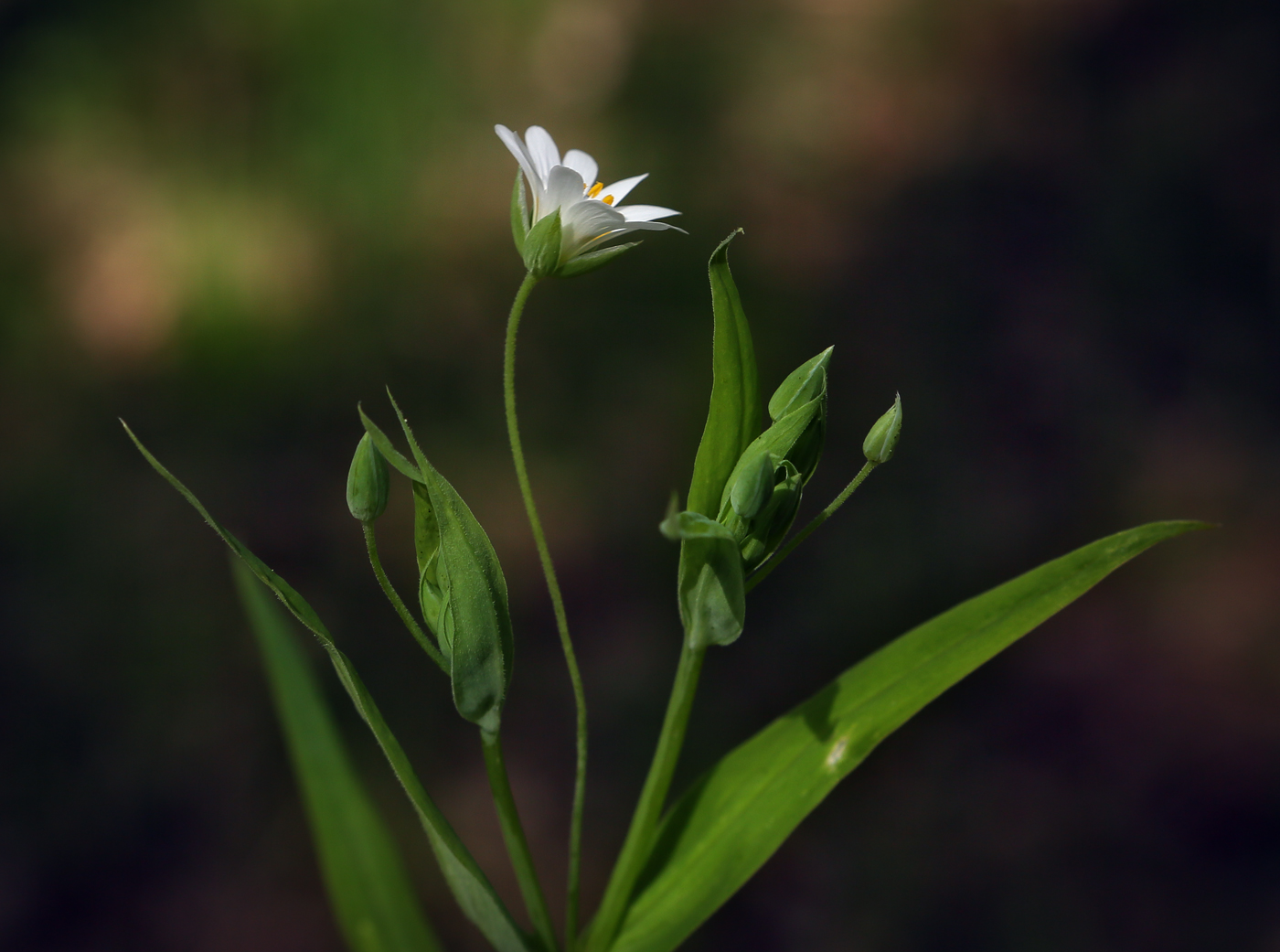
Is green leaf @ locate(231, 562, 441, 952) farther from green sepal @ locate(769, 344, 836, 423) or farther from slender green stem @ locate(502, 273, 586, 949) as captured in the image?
green sepal @ locate(769, 344, 836, 423)

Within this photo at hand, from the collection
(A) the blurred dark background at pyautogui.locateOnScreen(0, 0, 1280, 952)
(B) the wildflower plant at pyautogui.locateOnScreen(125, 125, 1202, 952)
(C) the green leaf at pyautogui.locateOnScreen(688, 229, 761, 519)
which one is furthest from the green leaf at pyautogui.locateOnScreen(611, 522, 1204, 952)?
(A) the blurred dark background at pyautogui.locateOnScreen(0, 0, 1280, 952)

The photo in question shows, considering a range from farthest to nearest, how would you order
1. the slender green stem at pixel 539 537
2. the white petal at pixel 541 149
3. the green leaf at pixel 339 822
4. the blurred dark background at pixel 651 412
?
1. the blurred dark background at pixel 651 412
2. the green leaf at pixel 339 822
3. the white petal at pixel 541 149
4. the slender green stem at pixel 539 537

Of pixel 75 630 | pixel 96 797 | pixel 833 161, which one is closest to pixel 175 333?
pixel 75 630

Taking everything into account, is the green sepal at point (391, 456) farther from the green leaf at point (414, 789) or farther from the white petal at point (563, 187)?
the white petal at point (563, 187)

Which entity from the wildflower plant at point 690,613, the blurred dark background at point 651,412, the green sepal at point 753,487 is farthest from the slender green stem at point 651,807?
the blurred dark background at point 651,412

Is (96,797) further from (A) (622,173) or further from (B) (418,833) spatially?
(A) (622,173)

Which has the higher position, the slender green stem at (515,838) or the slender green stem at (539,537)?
the slender green stem at (539,537)

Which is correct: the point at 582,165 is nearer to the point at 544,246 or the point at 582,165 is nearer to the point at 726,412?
the point at 544,246

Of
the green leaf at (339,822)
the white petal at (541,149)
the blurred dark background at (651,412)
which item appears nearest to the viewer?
the white petal at (541,149)

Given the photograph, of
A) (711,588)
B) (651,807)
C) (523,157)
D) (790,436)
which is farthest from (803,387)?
(651,807)
